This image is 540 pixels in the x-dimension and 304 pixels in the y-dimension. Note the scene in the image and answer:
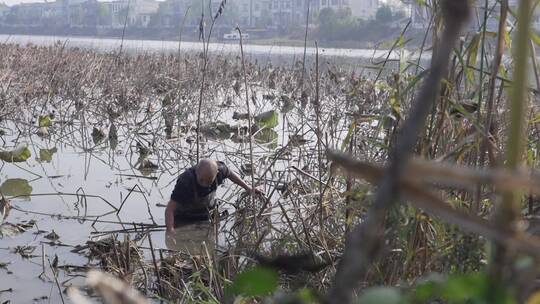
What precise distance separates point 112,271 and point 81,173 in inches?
230

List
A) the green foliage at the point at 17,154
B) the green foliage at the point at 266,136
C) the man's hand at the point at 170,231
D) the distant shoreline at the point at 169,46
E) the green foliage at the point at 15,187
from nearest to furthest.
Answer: the man's hand at the point at 170,231 < the green foliage at the point at 15,187 < the green foliage at the point at 17,154 < the green foliage at the point at 266,136 < the distant shoreline at the point at 169,46

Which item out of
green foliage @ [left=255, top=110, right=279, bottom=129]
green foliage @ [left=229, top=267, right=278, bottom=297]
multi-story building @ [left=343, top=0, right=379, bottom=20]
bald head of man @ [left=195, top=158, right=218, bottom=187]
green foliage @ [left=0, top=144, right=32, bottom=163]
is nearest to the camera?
green foliage @ [left=229, top=267, right=278, bottom=297]

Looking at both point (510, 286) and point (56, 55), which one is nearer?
→ point (510, 286)

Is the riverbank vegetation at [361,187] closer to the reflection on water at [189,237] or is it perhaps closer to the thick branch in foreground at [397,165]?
the thick branch in foreground at [397,165]

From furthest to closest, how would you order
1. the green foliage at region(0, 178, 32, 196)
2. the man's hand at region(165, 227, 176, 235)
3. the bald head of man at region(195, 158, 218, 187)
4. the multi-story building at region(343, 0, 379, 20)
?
the multi-story building at region(343, 0, 379, 20), the green foliage at region(0, 178, 32, 196), the man's hand at region(165, 227, 176, 235), the bald head of man at region(195, 158, 218, 187)

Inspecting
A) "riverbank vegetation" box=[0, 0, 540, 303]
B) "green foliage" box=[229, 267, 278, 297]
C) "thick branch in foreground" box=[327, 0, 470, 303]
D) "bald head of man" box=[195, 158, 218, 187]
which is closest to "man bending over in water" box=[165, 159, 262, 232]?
"bald head of man" box=[195, 158, 218, 187]

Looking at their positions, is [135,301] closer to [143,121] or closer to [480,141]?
[480,141]

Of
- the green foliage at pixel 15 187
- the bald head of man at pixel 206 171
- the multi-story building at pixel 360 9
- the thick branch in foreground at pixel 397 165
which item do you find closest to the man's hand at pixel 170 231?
the bald head of man at pixel 206 171

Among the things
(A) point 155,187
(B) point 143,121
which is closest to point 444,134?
(A) point 155,187

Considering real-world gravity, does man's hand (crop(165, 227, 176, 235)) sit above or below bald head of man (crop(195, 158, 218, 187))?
below

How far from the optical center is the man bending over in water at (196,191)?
24.5ft

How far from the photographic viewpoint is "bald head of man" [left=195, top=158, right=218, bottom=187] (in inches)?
292

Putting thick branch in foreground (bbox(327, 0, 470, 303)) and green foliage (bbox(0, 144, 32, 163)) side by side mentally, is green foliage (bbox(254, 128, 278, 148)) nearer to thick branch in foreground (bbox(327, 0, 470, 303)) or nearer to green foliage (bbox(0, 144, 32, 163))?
green foliage (bbox(0, 144, 32, 163))

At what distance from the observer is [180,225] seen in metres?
8.09
